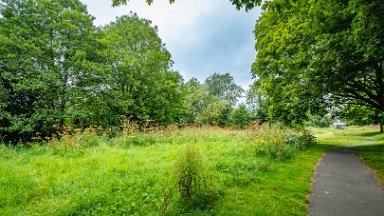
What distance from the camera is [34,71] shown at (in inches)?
585

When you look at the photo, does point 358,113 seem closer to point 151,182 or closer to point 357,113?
point 357,113

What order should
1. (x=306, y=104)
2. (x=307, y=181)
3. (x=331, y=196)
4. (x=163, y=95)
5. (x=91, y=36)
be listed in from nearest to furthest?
(x=331, y=196), (x=307, y=181), (x=306, y=104), (x=91, y=36), (x=163, y=95)

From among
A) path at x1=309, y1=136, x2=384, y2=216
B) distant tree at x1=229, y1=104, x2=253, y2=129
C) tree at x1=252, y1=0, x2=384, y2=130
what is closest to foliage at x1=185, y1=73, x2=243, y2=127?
distant tree at x1=229, y1=104, x2=253, y2=129

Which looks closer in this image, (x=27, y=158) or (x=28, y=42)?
(x=27, y=158)

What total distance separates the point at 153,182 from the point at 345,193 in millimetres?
4899

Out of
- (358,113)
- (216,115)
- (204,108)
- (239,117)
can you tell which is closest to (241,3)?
(358,113)

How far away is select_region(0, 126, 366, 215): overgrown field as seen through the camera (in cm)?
467

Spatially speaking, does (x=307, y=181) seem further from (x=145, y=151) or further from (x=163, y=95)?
(x=163, y=95)

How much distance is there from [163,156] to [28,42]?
12069mm

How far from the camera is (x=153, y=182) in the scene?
5945mm

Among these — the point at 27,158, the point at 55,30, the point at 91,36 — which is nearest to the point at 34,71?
the point at 55,30

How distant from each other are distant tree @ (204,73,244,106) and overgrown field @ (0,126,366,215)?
72478 millimetres

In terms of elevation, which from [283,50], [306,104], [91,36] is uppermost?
[91,36]

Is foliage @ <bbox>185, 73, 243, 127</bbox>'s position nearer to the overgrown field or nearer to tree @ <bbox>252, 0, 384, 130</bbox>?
tree @ <bbox>252, 0, 384, 130</bbox>
